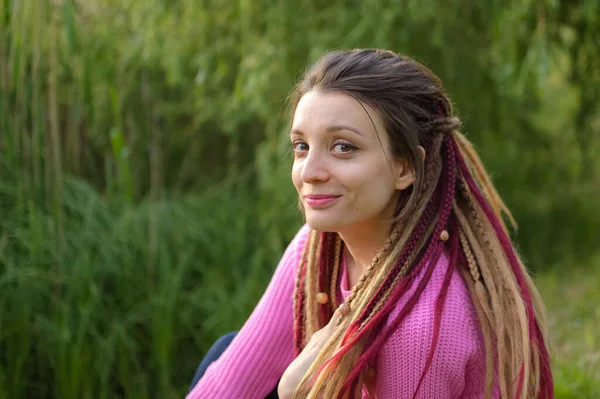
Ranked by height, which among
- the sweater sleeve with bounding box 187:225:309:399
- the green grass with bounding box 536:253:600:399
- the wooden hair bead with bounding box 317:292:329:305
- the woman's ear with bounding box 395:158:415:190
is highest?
the woman's ear with bounding box 395:158:415:190

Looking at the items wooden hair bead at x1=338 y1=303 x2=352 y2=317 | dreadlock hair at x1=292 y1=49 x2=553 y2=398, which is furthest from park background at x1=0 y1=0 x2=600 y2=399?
wooden hair bead at x1=338 y1=303 x2=352 y2=317

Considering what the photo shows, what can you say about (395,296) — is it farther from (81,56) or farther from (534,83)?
(534,83)

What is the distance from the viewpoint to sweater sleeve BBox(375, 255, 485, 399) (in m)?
1.48

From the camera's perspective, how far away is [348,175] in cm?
157

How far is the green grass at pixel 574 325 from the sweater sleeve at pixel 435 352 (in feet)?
1.76

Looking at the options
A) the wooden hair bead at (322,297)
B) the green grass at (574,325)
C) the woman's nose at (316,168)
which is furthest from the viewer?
the green grass at (574,325)

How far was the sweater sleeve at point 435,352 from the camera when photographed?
1479 millimetres

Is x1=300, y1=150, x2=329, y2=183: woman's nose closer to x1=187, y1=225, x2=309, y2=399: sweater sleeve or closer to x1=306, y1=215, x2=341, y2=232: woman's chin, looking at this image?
x1=306, y1=215, x2=341, y2=232: woman's chin

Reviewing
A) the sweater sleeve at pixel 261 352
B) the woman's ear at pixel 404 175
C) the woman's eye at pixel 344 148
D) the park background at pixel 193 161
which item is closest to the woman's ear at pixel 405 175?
the woman's ear at pixel 404 175

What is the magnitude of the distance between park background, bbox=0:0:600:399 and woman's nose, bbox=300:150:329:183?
1405 millimetres

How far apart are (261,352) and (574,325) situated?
1981 millimetres

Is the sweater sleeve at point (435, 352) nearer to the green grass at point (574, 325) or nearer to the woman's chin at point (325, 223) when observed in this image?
the woman's chin at point (325, 223)

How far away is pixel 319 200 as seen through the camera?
160cm

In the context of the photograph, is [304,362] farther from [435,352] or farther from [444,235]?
[444,235]
